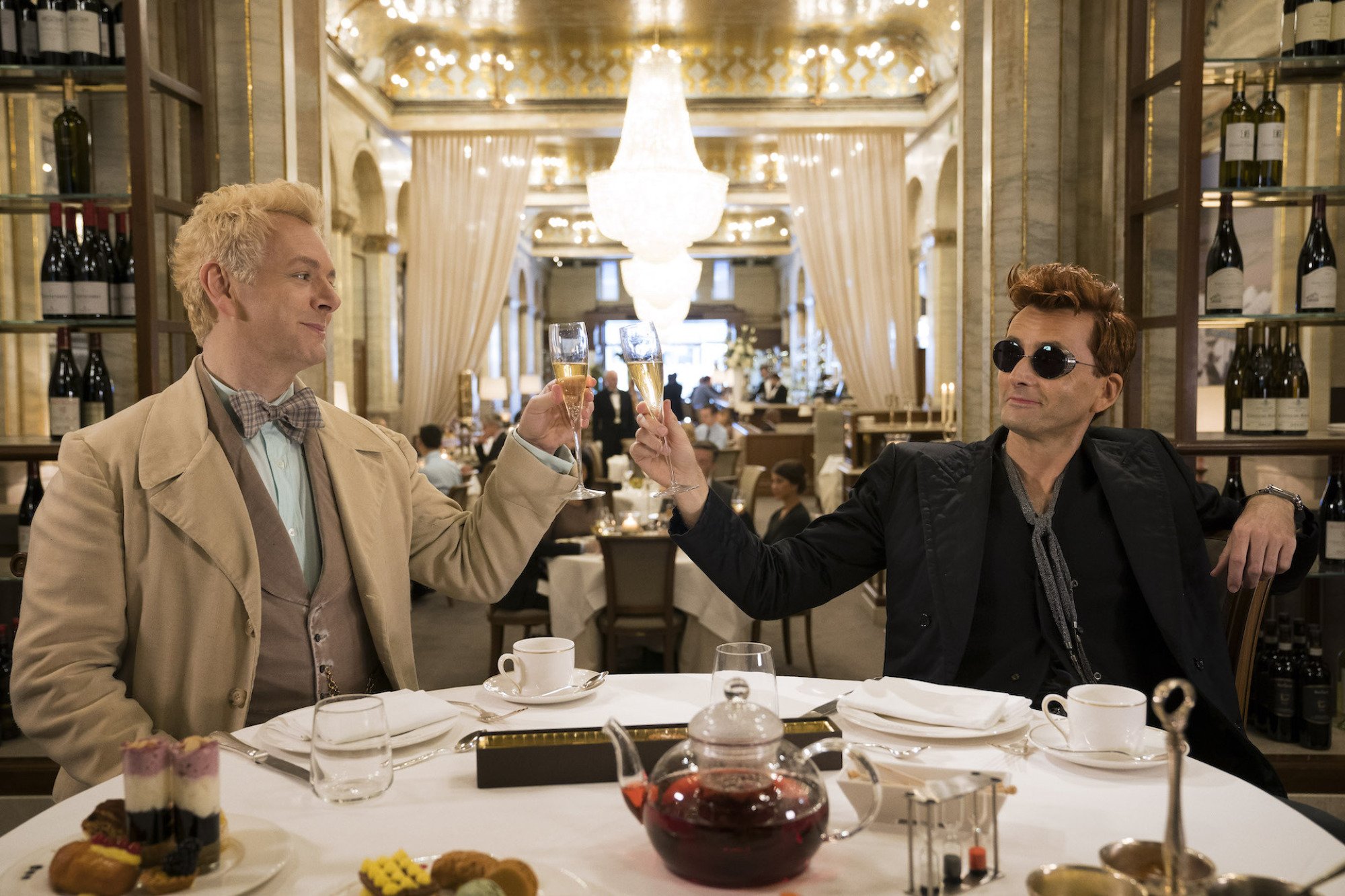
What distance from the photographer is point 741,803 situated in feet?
3.47

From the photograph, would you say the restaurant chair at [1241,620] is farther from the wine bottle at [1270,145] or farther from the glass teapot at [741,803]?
the wine bottle at [1270,145]

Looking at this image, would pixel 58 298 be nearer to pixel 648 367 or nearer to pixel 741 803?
pixel 648 367

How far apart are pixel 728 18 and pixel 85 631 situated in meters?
9.81

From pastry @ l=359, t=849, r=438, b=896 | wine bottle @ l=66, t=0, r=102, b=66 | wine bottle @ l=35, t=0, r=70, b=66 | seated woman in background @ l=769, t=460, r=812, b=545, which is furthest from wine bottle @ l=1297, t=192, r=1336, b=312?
wine bottle @ l=35, t=0, r=70, b=66

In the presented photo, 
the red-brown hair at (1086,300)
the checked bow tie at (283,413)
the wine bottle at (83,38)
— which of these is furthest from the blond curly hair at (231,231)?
the wine bottle at (83,38)

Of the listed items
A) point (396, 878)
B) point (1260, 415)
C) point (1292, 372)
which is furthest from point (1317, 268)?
point (396, 878)

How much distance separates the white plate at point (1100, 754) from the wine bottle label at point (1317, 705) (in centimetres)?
274

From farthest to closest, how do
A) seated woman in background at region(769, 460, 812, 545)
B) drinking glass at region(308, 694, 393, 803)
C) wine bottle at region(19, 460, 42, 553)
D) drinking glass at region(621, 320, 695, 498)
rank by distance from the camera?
seated woman in background at region(769, 460, 812, 545), wine bottle at region(19, 460, 42, 553), drinking glass at region(621, 320, 695, 498), drinking glass at region(308, 694, 393, 803)

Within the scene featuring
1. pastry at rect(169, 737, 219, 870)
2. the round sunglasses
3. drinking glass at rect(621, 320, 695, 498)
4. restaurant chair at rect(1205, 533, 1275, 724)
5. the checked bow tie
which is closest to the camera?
pastry at rect(169, 737, 219, 870)

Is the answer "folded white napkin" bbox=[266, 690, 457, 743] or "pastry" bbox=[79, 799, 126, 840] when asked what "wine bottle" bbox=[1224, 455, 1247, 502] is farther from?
"pastry" bbox=[79, 799, 126, 840]

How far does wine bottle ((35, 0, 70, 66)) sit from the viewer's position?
3584 millimetres

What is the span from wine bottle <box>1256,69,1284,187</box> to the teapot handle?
3501 mm

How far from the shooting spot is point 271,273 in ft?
6.72

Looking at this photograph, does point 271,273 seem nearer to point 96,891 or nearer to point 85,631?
point 85,631
